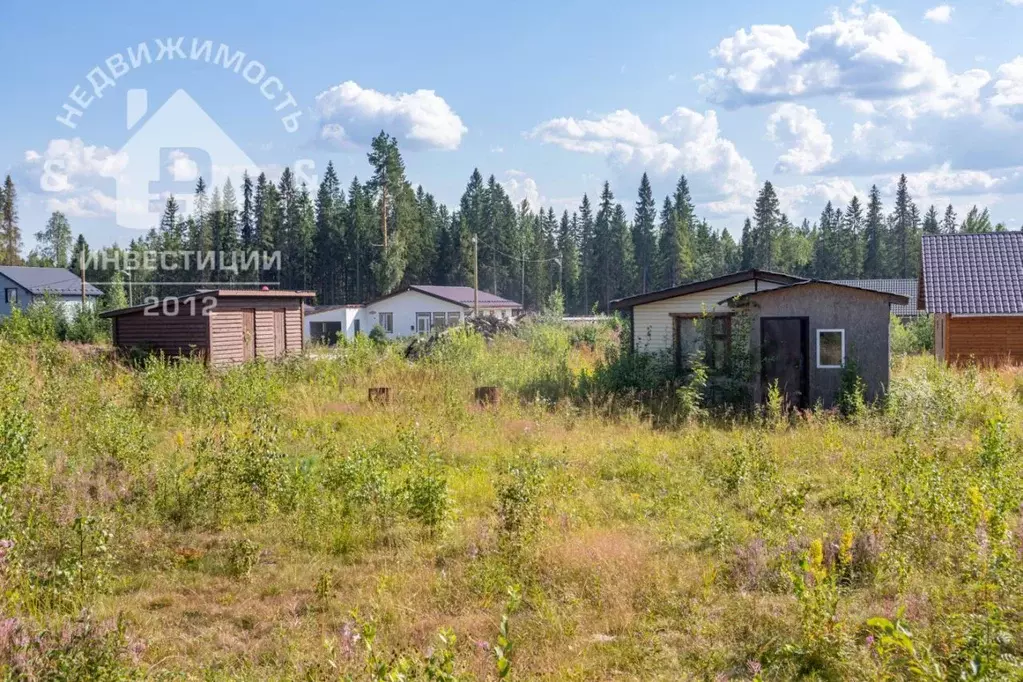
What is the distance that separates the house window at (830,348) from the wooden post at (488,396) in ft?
19.3

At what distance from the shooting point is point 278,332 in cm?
2592

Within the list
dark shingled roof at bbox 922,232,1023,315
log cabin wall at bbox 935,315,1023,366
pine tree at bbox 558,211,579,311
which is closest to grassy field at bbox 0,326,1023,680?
log cabin wall at bbox 935,315,1023,366

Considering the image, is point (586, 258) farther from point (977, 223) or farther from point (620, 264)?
point (977, 223)

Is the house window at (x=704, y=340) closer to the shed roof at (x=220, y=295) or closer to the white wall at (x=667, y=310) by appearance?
the white wall at (x=667, y=310)

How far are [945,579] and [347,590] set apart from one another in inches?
178

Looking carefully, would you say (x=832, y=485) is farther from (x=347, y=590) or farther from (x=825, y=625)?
(x=347, y=590)

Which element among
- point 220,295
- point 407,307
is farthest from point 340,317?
point 220,295

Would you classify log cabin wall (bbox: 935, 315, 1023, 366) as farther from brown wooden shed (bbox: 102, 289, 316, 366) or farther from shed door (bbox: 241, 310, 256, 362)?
shed door (bbox: 241, 310, 256, 362)

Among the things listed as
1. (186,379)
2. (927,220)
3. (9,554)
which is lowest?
(9,554)

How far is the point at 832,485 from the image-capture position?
30.1ft

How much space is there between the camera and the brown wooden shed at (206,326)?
73.4ft

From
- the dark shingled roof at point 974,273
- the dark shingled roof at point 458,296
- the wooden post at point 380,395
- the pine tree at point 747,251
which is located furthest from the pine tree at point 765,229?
the wooden post at point 380,395

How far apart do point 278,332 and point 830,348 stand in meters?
17.5

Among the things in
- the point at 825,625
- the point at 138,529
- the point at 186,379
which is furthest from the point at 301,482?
the point at 186,379
